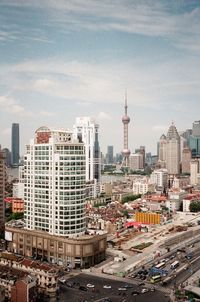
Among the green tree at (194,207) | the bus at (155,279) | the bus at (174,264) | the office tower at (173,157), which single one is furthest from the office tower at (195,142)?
the bus at (155,279)

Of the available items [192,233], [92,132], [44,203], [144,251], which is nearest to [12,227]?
[44,203]

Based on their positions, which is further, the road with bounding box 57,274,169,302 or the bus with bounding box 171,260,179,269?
the bus with bounding box 171,260,179,269

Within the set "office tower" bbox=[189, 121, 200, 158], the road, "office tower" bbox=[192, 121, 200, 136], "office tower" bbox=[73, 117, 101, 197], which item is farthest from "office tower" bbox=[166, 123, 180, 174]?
the road

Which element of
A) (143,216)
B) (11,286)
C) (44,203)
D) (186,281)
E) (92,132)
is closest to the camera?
(11,286)

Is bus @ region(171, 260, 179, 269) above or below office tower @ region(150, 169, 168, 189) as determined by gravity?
below

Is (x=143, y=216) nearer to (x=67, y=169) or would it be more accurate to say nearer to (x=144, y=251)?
(x=144, y=251)

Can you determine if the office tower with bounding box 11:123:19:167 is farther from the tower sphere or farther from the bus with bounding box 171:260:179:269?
the bus with bounding box 171:260:179:269
